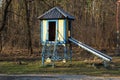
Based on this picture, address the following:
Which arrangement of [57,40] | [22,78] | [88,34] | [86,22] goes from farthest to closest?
[86,22], [88,34], [57,40], [22,78]

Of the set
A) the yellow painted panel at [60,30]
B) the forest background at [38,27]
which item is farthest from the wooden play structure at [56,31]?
the forest background at [38,27]

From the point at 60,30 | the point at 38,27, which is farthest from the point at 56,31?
the point at 38,27

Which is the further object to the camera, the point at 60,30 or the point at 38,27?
the point at 38,27

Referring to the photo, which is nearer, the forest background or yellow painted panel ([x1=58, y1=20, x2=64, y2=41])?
yellow painted panel ([x1=58, y1=20, x2=64, y2=41])

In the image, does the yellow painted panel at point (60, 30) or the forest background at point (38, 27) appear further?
the forest background at point (38, 27)

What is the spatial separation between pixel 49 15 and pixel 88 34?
13731 mm

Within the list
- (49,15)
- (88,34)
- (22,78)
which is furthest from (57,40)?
(88,34)

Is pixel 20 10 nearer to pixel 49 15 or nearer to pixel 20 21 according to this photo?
pixel 20 21

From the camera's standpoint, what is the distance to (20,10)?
41375 mm

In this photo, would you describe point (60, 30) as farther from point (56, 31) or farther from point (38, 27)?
point (38, 27)

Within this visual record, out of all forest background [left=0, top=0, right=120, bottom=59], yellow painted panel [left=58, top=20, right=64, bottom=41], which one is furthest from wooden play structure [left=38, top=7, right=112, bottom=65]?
forest background [left=0, top=0, right=120, bottom=59]

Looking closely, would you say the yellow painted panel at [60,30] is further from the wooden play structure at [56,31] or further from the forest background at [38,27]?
the forest background at [38,27]

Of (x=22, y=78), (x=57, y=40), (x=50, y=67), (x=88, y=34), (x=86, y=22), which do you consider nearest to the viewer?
(x=22, y=78)

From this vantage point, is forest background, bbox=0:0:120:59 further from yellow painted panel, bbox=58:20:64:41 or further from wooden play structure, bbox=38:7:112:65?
yellow painted panel, bbox=58:20:64:41
